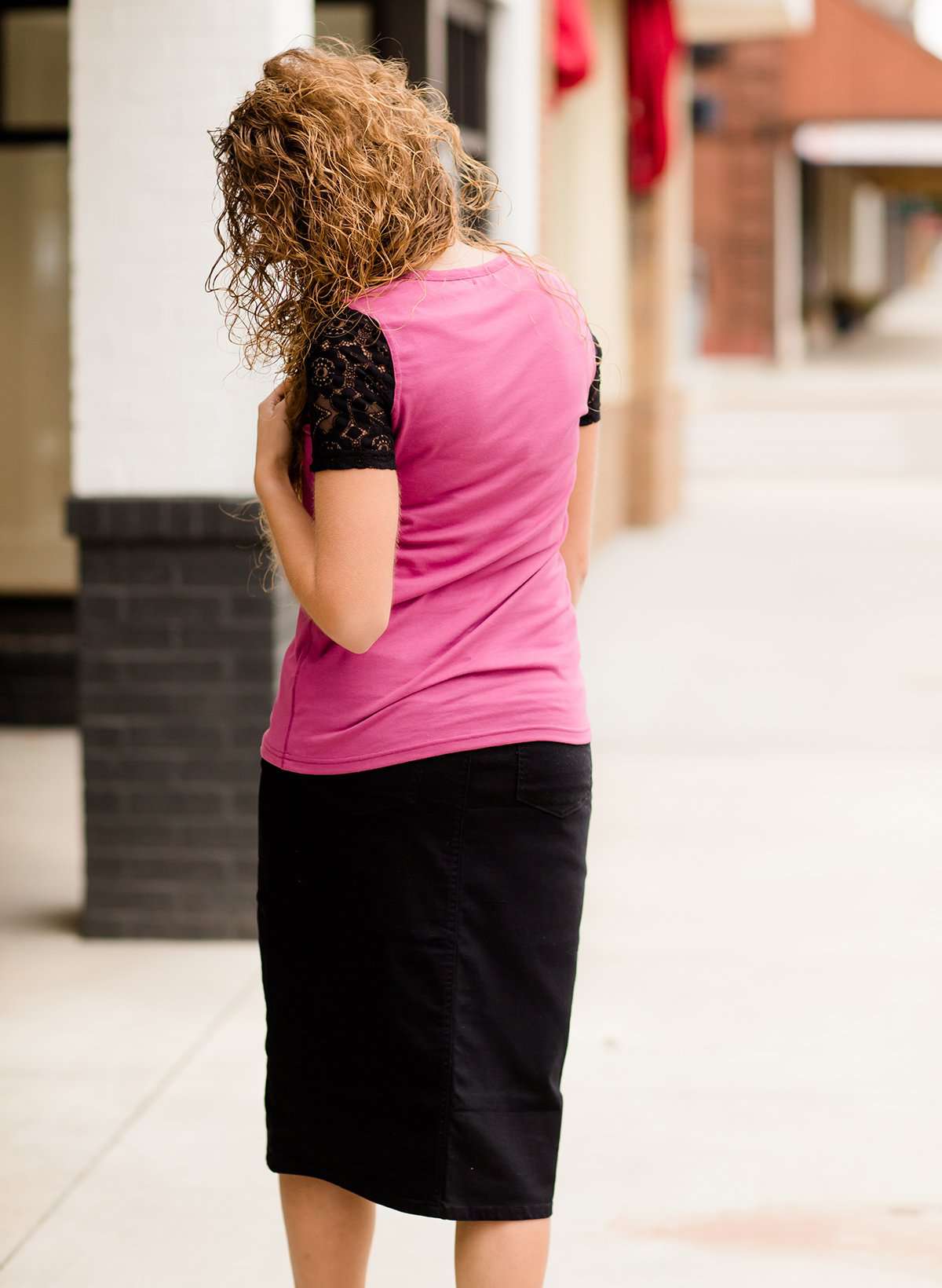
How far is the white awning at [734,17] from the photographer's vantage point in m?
14.9

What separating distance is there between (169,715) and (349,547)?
3030 millimetres

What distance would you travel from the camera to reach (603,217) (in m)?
14.1

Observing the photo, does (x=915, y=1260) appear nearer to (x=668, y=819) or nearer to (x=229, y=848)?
(x=229, y=848)

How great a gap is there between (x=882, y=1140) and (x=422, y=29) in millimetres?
4708

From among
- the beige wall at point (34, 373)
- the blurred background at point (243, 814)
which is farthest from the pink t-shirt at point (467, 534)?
the beige wall at point (34, 373)

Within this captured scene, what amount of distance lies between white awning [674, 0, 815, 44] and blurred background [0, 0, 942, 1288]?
4462mm

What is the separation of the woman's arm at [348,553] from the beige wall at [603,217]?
942 centimetres

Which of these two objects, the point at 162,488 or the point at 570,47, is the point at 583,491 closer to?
the point at 162,488

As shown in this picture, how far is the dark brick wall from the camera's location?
5121 millimetres

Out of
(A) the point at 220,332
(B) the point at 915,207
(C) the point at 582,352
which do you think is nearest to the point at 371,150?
(C) the point at 582,352

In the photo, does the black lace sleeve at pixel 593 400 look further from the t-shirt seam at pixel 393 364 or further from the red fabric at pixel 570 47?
the red fabric at pixel 570 47

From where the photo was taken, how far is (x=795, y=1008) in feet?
15.2

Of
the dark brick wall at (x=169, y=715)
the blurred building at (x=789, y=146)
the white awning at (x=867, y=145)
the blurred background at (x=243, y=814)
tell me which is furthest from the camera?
the white awning at (x=867, y=145)

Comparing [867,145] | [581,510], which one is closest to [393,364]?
[581,510]
